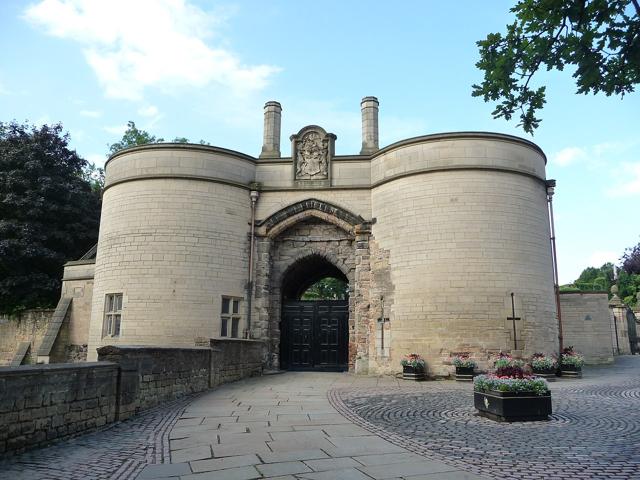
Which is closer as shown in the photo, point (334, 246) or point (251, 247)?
point (251, 247)

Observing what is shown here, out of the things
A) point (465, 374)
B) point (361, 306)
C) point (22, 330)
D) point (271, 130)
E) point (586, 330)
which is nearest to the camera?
point (465, 374)

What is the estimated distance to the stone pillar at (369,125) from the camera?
1714cm

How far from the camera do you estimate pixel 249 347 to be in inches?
568

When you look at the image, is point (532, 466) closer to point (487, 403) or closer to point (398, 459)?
point (398, 459)

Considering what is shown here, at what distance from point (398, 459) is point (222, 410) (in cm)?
425

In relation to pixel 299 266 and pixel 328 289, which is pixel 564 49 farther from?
pixel 328 289

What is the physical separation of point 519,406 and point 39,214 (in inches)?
868

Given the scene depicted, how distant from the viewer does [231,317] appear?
1578 cm

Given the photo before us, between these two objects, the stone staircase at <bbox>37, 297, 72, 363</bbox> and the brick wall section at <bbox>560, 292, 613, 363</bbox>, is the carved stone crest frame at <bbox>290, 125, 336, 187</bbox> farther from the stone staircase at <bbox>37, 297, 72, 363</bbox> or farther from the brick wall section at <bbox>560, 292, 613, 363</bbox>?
the brick wall section at <bbox>560, 292, 613, 363</bbox>

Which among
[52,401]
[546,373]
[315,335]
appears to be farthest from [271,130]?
[52,401]

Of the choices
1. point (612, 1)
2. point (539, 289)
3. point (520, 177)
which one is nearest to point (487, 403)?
point (612, 1)

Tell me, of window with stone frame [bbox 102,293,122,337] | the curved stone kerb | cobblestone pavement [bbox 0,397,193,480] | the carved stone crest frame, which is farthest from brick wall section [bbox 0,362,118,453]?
the carved stone crest frame

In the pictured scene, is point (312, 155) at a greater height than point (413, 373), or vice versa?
point (312, 155)

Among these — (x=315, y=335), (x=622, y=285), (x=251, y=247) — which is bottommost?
(x=315, y=335)
